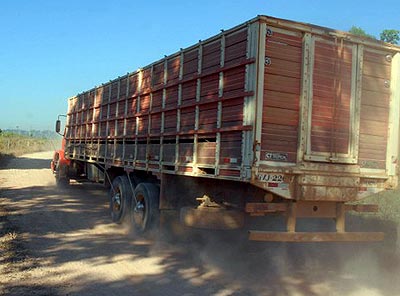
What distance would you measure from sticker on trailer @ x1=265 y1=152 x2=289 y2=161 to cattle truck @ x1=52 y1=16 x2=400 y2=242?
0.01m

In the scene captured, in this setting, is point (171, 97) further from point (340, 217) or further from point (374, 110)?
point (340, 217)

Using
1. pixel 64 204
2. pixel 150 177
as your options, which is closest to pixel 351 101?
pixel 150 177

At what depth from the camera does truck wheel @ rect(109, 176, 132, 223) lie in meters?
9.11

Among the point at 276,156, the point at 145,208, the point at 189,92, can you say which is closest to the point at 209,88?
the point at 189,92

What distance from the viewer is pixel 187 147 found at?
693 centimetres

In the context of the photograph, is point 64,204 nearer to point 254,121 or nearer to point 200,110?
point 200,110

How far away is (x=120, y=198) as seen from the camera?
30.9ft

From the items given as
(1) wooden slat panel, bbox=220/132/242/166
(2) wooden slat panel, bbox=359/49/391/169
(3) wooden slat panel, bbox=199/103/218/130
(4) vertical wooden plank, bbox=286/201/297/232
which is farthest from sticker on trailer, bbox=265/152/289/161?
(2) wooden slat panel, bbox=359/49/391/169

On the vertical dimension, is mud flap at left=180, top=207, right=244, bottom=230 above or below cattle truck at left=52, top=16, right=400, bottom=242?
below

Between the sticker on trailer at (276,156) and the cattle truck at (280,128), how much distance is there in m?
0.01

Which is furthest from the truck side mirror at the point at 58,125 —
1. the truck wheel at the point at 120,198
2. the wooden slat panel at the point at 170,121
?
the wooden slat panel at the point at 170,121

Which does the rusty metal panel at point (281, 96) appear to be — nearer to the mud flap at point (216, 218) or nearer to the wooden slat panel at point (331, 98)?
the wooden slat panel at point (331, 98)

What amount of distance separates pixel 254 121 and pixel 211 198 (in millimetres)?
1734

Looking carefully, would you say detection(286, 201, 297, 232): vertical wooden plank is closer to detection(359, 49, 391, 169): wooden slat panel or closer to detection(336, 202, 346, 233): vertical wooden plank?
detection(336, 202, 346, 233): vertical wooden plank
